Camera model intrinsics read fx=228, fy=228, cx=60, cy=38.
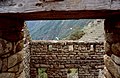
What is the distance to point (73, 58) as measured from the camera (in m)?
8.94

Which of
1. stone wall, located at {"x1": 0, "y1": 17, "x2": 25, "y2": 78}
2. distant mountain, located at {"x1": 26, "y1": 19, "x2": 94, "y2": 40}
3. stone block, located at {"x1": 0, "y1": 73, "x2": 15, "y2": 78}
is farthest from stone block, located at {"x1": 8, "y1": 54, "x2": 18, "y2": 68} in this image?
distant mountain, located at {"x1": 26, "y1": 19, "x2": 94, "y2": 40}

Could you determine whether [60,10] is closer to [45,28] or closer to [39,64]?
[39,64]

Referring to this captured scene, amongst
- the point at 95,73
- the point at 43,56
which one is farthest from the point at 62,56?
the point at 95,73

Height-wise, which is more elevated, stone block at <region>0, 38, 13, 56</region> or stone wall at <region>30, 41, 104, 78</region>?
stone block at <region>0, 38, 13, 56</region>

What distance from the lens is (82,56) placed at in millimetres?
8930

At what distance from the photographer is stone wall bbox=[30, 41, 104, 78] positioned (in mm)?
8930

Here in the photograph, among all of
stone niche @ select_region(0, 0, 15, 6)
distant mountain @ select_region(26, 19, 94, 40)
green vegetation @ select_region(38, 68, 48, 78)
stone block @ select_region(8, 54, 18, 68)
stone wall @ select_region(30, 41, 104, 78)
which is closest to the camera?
stone niche @ select_region(0, 0, 15, 6)

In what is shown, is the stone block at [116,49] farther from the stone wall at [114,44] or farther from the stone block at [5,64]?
the stone block at [5,64]

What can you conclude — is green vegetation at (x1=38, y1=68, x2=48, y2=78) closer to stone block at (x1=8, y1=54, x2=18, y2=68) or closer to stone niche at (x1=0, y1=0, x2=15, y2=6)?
stone block at (x1=8, y1=54, x2=18, y2=68)

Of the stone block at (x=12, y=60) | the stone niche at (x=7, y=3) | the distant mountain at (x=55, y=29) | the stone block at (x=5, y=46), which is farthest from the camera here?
the distant mountain at (x=55, y=29)

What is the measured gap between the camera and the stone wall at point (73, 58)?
893cm

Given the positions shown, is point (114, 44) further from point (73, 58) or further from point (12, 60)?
point (73, 58)

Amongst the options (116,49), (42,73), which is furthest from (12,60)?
(42,73)

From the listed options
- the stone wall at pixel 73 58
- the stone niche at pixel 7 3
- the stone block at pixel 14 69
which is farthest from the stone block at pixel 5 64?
the stone wall at pixel 73 58
